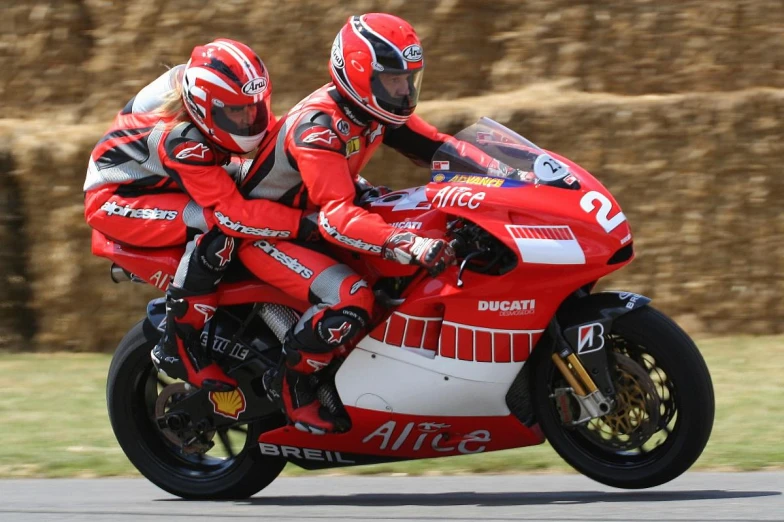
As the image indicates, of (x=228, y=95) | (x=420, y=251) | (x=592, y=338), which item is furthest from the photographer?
(x=228, y=95)

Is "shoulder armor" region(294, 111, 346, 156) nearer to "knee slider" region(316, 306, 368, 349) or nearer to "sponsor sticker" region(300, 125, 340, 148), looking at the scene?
"sponsor sticker" region(300, 125, 340, 148)

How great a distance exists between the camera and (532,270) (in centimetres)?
471

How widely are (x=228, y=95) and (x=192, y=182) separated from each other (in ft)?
1.16

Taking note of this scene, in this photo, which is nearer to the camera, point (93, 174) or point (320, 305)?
point (320, 305)

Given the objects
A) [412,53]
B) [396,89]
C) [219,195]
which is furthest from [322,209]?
[412,53]

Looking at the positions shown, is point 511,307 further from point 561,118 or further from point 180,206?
point 561,118

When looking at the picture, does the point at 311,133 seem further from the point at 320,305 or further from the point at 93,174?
the point at 93,174

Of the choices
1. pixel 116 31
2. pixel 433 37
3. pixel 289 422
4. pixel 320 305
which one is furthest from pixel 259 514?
pixel 116 31

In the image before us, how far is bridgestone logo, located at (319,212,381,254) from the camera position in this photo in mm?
4770

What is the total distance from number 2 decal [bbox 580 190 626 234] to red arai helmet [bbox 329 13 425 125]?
2.38ft

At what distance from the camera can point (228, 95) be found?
195 inches

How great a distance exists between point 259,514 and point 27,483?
1.32m

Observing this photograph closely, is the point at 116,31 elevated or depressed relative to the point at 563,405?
depressed

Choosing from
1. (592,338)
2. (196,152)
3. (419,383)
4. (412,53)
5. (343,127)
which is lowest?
(419,383)
